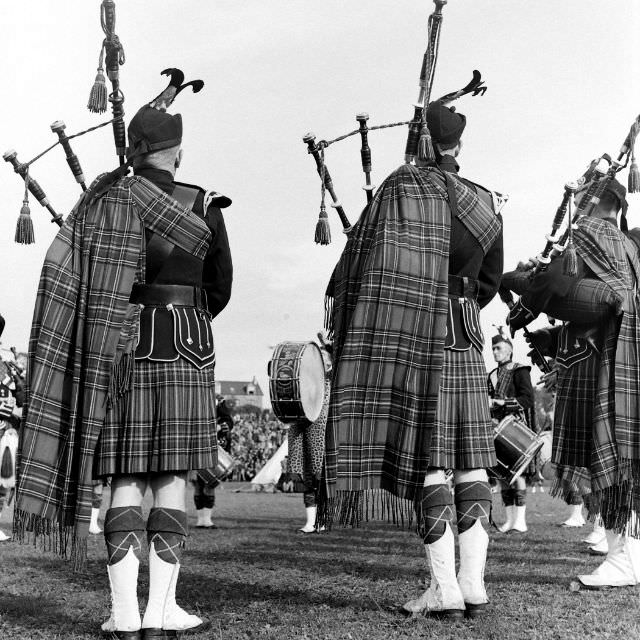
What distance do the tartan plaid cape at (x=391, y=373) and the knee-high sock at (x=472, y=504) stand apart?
238 mm

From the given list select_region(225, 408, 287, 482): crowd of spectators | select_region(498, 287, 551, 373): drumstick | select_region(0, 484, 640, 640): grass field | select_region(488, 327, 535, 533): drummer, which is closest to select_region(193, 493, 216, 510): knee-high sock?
select_region(0, 484, 640, 640): grass field

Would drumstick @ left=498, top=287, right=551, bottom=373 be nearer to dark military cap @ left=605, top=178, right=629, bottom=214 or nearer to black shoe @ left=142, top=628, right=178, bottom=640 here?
dark military cap @ left=605, top=178, right=629, bottom=214

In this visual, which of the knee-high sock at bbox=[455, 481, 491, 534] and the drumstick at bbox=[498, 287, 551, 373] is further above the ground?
the drumstick at bbox=[498, 287, 551, 373]

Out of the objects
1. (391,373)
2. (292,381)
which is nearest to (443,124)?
(391,373)

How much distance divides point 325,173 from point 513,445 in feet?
12.3

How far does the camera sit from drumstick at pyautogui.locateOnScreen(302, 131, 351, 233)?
4676 mm

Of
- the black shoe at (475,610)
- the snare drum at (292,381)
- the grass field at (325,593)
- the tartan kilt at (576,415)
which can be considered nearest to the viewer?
the grass field at (325,593)

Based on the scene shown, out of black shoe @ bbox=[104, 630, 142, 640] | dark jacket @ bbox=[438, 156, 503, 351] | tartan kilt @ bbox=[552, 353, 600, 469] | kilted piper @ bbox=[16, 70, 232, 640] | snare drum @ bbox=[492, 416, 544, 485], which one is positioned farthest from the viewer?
snare drum @ bbox=[492, 416, 544, 485]

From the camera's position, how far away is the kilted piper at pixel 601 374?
4488mm

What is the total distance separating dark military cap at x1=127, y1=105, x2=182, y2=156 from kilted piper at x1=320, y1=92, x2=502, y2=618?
0.98m

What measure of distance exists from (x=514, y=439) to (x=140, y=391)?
4.70m

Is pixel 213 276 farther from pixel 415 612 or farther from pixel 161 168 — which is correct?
pixel 415 612

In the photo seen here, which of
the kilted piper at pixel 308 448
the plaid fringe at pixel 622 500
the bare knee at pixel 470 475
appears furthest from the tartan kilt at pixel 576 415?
the kilted piper at pixel 308 448

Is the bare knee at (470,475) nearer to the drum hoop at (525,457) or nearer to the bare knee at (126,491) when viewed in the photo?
the bare knee at (126,491)
